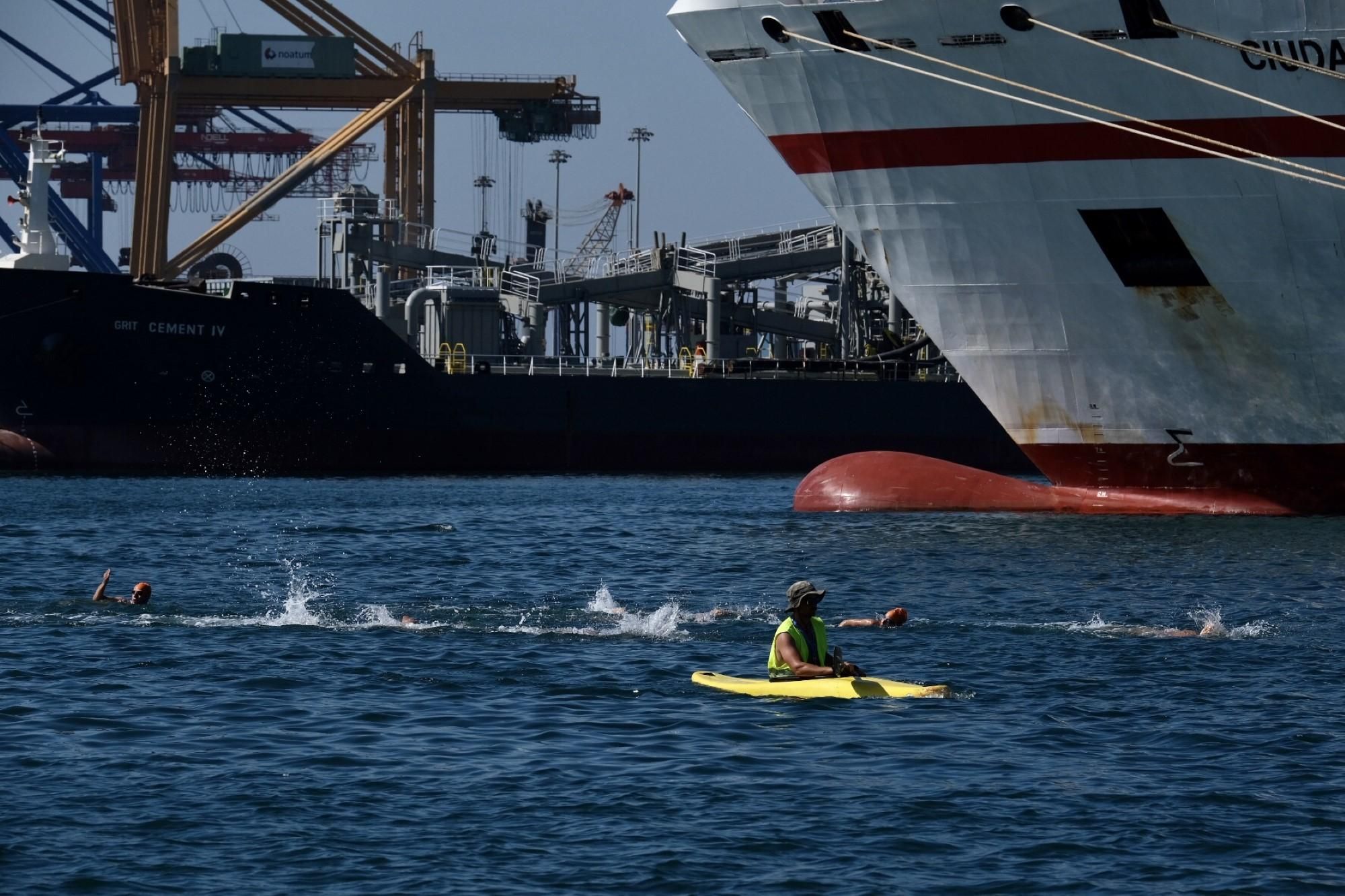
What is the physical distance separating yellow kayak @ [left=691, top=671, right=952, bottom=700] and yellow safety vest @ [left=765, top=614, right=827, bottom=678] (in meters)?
0.15

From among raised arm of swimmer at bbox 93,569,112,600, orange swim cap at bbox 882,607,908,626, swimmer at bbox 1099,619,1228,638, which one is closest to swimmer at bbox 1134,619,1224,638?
swimmer at bbox 1099,619,1228,638

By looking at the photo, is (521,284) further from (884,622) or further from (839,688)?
(839,688)

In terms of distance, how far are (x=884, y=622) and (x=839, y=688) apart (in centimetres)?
557

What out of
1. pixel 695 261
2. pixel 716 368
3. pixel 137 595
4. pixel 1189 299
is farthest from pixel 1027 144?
pixel 695 261

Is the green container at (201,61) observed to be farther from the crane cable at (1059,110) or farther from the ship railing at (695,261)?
the crane cable at (1059,110)

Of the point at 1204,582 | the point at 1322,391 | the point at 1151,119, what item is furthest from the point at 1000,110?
the point at 1204,582

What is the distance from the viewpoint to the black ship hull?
184 ft

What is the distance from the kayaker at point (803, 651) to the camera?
2059 centimetres

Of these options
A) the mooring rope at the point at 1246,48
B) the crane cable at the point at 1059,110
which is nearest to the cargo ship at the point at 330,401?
the crane cable at the point at 1059,110

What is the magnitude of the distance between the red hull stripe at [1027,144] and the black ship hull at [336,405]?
76.1 feet

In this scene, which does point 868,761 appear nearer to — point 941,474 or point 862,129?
point 862,129

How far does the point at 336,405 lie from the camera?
192 feet

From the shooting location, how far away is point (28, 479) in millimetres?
54656

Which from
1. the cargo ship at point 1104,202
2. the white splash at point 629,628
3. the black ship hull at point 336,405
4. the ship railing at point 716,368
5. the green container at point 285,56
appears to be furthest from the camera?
the green container at point 285,56
